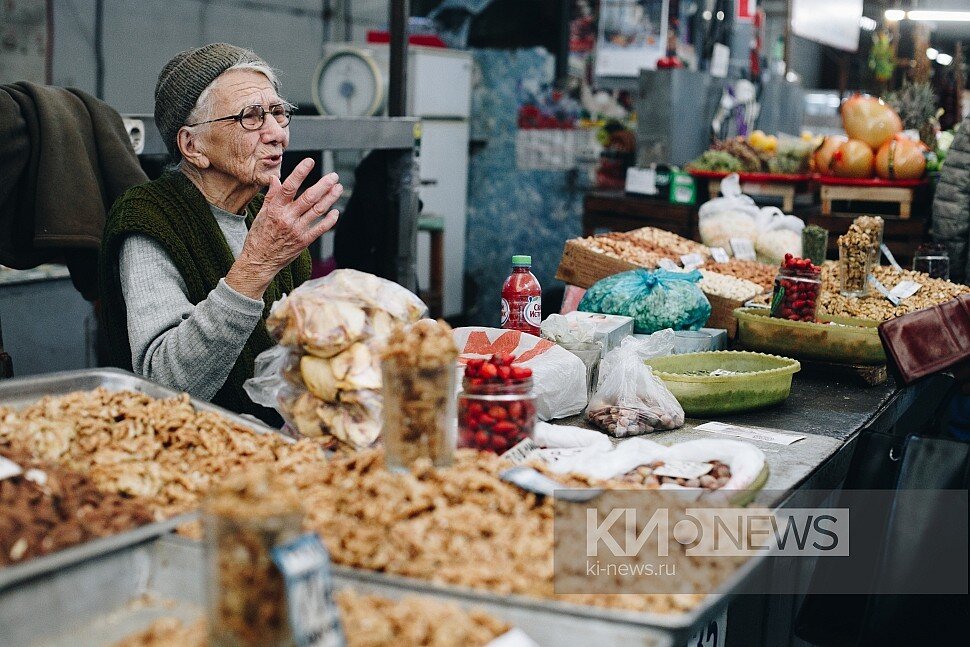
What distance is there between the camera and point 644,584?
1331 millimetres

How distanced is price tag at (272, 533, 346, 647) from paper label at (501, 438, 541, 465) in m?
0.67

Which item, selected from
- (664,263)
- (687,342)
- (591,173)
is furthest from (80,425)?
(591,173)

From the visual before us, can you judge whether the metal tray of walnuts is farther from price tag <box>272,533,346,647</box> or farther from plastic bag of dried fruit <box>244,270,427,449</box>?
price tag <box>272,533,346,647</box>

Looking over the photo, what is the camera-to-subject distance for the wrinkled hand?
2.18 meters

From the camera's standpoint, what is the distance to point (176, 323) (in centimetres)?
229

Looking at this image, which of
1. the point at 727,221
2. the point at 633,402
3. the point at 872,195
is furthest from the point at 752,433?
the point at 872,195

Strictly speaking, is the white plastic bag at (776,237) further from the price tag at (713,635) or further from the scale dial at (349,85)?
the scale dial at (349,85)

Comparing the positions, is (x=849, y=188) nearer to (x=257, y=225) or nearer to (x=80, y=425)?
(x=257, y=225)

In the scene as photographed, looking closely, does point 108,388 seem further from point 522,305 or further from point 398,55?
point 398,55

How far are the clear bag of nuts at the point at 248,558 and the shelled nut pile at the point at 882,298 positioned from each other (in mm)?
2544

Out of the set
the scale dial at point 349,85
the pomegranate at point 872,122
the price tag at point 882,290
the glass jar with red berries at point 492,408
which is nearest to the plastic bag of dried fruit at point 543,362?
the glass jar with red berries at point 492,408

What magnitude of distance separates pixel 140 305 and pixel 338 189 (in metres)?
0.54

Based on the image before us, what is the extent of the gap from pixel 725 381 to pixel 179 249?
1384 millimetres

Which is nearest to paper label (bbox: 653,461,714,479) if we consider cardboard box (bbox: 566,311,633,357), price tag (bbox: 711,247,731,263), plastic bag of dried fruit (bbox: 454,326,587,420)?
plastic bag of dried fruit (bbox: 454,326,587,420)
